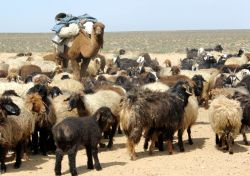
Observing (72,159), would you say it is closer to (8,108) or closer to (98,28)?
(8,108)

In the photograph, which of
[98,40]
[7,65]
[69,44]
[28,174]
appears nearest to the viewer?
[28,174]

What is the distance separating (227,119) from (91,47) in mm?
8109

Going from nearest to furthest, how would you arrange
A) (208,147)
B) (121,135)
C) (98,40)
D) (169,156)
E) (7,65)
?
1. (169,156)
2. (208,147)
3. (121,135)
4. (98,40)
5. (7,65)

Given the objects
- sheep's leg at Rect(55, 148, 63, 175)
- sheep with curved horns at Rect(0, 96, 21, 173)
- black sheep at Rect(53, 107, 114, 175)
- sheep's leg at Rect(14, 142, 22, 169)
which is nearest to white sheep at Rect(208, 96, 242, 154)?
black sheep at Rect(53, 107, 114, 175)

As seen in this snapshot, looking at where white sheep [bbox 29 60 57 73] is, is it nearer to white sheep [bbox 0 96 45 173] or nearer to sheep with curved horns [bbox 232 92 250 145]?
white sheep [bbox 0 96 45 173]

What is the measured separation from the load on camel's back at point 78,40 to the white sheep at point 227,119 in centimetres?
718

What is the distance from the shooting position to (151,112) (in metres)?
10.0

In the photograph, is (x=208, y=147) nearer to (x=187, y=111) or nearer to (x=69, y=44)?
(x=187, y=111)

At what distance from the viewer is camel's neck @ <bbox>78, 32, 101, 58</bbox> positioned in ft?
54.9

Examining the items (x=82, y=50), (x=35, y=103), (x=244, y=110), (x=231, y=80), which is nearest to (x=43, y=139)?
(x=35, y=103)

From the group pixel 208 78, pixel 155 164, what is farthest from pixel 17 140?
pixel 208 78

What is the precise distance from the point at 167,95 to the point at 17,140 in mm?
3266

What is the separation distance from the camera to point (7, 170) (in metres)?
9.45

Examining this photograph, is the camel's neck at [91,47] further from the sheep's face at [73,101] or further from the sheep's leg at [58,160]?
the sheep's leg at [58,160]
